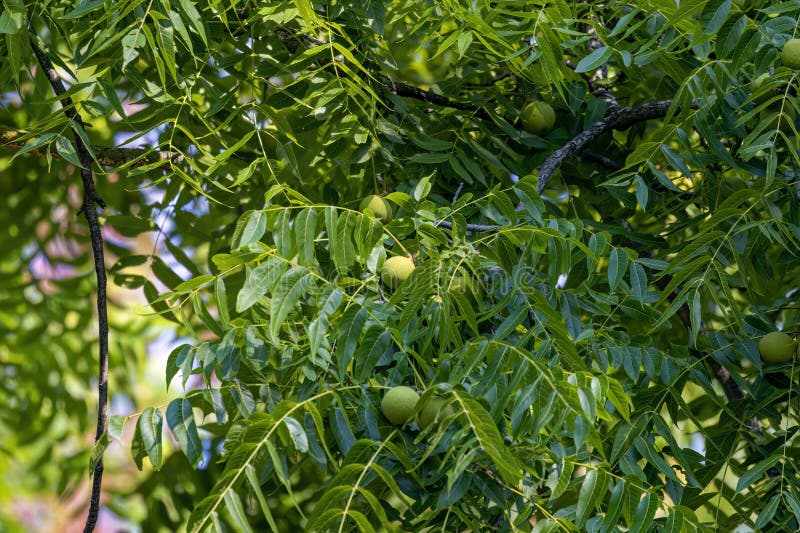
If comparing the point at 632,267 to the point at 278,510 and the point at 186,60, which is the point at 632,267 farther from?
the point at 278,510

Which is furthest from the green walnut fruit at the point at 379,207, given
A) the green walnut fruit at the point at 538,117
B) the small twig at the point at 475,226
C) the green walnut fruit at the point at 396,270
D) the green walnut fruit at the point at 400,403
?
the green walnut fruit at the point at 400,403

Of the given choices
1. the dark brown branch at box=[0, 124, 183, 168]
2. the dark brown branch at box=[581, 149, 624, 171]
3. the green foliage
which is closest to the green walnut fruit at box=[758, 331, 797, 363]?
the green foliage

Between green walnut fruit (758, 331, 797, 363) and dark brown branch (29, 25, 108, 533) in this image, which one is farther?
green walnut fruit (758, 331, 797, 363)

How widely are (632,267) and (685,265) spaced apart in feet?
0.45

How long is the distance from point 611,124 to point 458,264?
1041 mm

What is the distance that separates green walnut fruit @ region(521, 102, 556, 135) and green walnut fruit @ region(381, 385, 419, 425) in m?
1.12

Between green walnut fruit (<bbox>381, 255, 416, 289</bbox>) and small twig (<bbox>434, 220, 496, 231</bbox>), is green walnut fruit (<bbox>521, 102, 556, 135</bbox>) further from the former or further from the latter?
green walnut fruit (<bbox>381, 255, 416, 289</bbox>)

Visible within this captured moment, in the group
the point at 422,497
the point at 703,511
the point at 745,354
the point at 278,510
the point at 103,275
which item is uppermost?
the point at 103,275

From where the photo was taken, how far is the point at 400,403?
5.17ft

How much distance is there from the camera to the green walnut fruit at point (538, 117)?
2471mm

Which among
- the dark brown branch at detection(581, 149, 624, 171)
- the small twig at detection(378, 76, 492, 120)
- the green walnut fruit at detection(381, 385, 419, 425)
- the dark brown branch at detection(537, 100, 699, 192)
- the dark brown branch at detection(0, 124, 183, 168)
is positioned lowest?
the dark brown branch at detection(581, 149, 624, 171)

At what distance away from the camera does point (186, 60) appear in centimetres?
243

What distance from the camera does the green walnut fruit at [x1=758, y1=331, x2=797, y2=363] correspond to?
199cm

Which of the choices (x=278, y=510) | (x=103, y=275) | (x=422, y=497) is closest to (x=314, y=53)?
(x=103, y=275)
